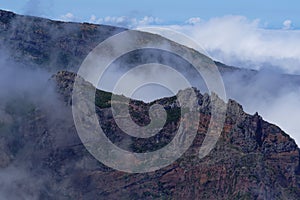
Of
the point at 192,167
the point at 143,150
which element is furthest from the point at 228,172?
the point at 143,150

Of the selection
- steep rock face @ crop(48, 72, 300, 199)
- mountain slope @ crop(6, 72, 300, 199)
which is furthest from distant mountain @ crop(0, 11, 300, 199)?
mountain slope @ crop(6, 72, 300, 199)

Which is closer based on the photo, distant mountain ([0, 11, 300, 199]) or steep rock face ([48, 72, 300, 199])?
steep rock face ([48, 72, 300, 199])

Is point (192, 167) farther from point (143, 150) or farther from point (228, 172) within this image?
point (143, 150)

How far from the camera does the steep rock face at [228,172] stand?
16300 centimetres

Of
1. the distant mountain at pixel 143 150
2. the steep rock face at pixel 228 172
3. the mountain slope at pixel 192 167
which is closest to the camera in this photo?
the steep rock face at pixel 228 172

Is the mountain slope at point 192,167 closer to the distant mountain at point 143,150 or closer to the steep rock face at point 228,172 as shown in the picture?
the steep rock face at point 228,172

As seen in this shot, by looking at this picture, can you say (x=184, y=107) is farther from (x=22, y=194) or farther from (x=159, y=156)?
(x=22, y=194)

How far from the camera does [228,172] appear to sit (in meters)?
164

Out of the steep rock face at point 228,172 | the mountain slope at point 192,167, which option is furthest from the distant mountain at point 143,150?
the mountain slope at point 192,167

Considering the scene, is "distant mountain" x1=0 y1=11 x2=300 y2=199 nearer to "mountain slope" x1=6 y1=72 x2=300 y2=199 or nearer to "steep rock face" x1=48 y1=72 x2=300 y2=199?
"steep rock face" x1=48 y1=72 x2=300 y2=199

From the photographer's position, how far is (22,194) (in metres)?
166

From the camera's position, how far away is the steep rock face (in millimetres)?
163000

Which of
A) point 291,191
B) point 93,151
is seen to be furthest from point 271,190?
point 93,151

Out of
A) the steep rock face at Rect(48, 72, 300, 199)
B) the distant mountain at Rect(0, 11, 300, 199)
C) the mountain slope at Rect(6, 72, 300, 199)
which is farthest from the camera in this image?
the distant mountain at Rect(0, 11, 300, 199)
